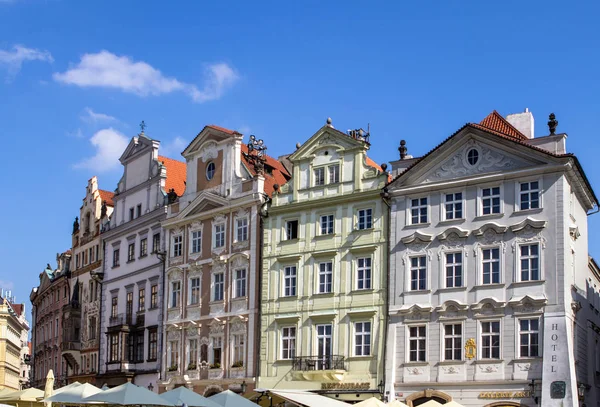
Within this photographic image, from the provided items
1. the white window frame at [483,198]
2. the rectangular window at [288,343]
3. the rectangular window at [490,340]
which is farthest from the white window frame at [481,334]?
the rectangular window at [288,343]

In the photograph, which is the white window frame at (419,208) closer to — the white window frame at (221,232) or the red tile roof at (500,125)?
the red tile roof at (500,125)

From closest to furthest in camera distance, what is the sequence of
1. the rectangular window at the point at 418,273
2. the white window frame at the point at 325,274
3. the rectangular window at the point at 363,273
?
the rectangular window at the point at 418,273 → the rectangular window at the point at 363,273 → the white window frame at the point at 325,274

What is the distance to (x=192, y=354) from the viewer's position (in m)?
52.3

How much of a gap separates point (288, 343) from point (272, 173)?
34.3 ft

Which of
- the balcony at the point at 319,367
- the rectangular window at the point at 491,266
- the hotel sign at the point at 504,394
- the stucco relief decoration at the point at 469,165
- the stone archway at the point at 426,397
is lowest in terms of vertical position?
the stone archway at the point at 426,397

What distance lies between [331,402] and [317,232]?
10.6m

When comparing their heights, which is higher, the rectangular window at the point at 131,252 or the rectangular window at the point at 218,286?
the rectangular window at the point at 131,252

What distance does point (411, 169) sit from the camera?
43812mm

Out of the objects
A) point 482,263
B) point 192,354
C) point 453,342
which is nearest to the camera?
point 482,263

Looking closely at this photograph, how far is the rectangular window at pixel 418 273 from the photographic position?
141ft

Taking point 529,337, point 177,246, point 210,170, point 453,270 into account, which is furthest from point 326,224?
point 529,337

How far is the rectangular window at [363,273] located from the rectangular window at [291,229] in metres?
4.18

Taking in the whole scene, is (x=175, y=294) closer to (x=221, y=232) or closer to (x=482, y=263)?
(x=221, y=232)

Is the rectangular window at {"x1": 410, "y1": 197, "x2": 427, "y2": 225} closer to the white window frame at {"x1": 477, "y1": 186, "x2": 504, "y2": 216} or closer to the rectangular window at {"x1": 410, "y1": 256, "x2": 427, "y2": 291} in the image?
the rectangular window at {"x1": 410, "y1": 256, "x2": 427, "y2": 291}
